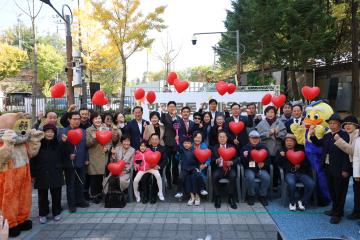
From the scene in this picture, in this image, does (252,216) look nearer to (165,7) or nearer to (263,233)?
(263,233)

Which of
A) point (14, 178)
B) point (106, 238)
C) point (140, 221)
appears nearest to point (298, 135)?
point (140, 221)

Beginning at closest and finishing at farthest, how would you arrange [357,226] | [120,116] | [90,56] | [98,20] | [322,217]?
[357,226]
[322,217]
[120,116]
[98,20]
[90,56]

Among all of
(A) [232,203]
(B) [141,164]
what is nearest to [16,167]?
(B) [141,164]

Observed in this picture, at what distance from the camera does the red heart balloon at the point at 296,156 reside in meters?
5.40

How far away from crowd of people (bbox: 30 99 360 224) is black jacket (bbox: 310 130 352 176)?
0.01 metres

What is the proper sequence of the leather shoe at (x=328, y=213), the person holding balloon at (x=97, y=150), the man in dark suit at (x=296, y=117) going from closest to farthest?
the leather shoe at (x=328, y=213), the person holding balloon at (x=97, y=150), the man in dark suit at (x=296, y=117)

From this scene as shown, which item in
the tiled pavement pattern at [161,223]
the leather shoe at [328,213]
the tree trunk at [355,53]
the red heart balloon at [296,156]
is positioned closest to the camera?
the tiled pavement pattern at [161,223]

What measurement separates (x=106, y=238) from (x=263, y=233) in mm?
2122

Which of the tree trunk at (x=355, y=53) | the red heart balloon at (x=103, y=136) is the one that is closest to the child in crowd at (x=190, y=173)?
the red heart balloon at (x=103, y=136)

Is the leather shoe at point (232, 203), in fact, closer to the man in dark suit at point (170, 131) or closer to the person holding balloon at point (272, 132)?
the person holding balloon at point (272, 132)

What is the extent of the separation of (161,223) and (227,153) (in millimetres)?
1636

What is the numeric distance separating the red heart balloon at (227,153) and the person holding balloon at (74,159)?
2364 millimetres

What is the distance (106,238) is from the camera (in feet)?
14.1

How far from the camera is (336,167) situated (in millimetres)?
4773
